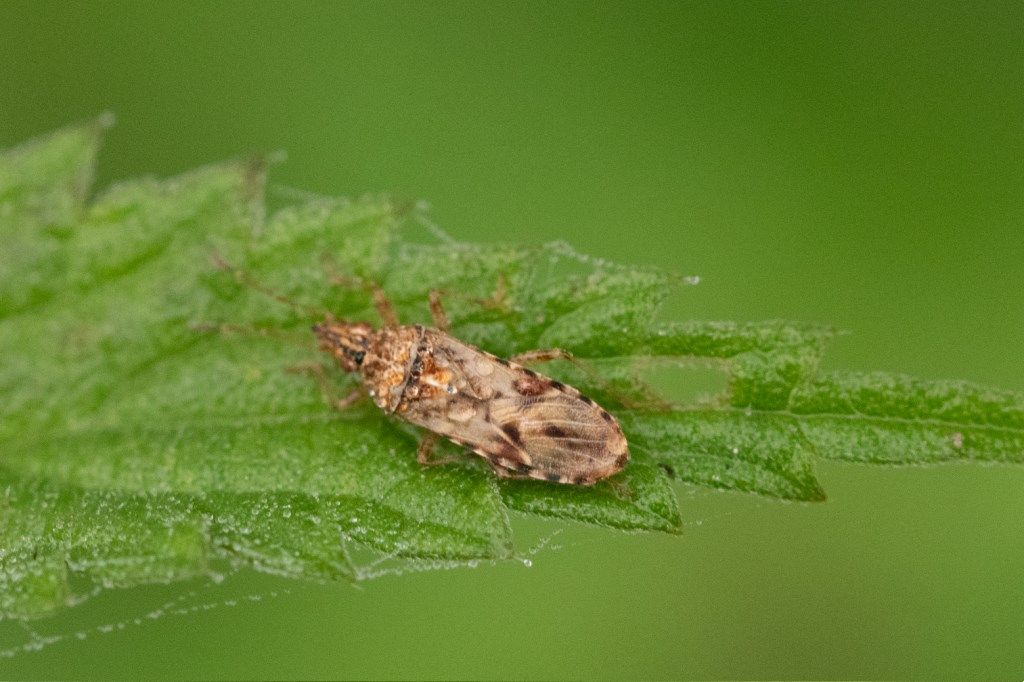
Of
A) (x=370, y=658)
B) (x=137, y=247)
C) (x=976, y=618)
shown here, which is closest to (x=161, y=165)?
(x=137, y=247)

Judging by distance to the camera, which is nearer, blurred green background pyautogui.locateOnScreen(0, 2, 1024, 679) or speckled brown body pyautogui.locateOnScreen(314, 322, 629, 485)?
speckled brown body pyautogui.locateOnScreen(314, 322, 629, 485)

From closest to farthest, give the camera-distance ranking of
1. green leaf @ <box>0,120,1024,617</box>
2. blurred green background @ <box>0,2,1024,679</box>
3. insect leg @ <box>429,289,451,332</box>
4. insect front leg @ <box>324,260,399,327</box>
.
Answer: green leaf @ <box>0,120,1024,617</box> → insect leg @ <box>429,289,451,332</box> → insect front leg @ <box>324,260,399,327</box> → blurred green background @ <box>0,2,1024,679</box>

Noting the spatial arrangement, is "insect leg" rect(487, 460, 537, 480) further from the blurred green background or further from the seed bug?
the blurred green background

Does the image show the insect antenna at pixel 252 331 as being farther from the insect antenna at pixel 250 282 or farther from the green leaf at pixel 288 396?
the insect antenna at pixel 250 282

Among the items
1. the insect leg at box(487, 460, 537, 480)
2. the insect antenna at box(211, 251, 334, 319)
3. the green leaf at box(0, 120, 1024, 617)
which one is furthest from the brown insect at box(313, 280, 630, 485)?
the insect antenna at box(211, 251, 334, 319)

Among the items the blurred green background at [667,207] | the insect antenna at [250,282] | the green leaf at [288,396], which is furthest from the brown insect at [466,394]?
the blurred green background at [667,207]

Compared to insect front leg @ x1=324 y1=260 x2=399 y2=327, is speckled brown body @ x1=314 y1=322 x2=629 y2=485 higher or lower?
lower

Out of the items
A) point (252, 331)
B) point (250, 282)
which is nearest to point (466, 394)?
point (252, 331)
